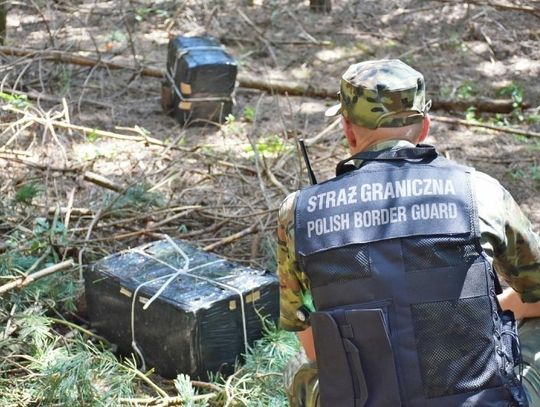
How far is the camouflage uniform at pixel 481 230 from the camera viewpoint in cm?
245

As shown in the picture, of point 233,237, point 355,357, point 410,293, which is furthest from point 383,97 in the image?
point 233,237

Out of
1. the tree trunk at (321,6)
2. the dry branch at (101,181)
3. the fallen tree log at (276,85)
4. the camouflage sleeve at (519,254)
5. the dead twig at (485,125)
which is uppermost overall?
the camouflage sleeve at (519,254)

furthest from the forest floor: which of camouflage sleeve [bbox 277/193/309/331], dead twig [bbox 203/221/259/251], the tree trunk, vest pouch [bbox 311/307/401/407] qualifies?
vest pouch [bbox 311/307/401/407]

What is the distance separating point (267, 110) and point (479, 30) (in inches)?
95.3

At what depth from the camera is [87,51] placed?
7.77 m

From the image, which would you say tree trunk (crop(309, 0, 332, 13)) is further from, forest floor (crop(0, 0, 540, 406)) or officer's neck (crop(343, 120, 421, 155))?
officer's neck (crop(343, 120, 421, 155))

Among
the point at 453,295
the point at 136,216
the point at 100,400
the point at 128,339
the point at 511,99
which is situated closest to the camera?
the point at 453,295

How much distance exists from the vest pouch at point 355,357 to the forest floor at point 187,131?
48.0 inches

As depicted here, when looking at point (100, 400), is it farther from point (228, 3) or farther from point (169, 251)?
point (228, 3)

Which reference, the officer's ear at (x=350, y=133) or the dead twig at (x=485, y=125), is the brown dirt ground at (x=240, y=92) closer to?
the dead twig at (x=485, y=125)

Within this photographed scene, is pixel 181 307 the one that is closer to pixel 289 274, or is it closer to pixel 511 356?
pixel 289 274

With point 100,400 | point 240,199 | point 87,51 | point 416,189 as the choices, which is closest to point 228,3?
point 87,51

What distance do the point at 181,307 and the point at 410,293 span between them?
1664 mm

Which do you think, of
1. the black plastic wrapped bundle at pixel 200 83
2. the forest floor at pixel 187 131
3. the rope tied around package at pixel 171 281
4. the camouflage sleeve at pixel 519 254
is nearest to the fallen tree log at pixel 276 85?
the forest floor at pixel 187 131
